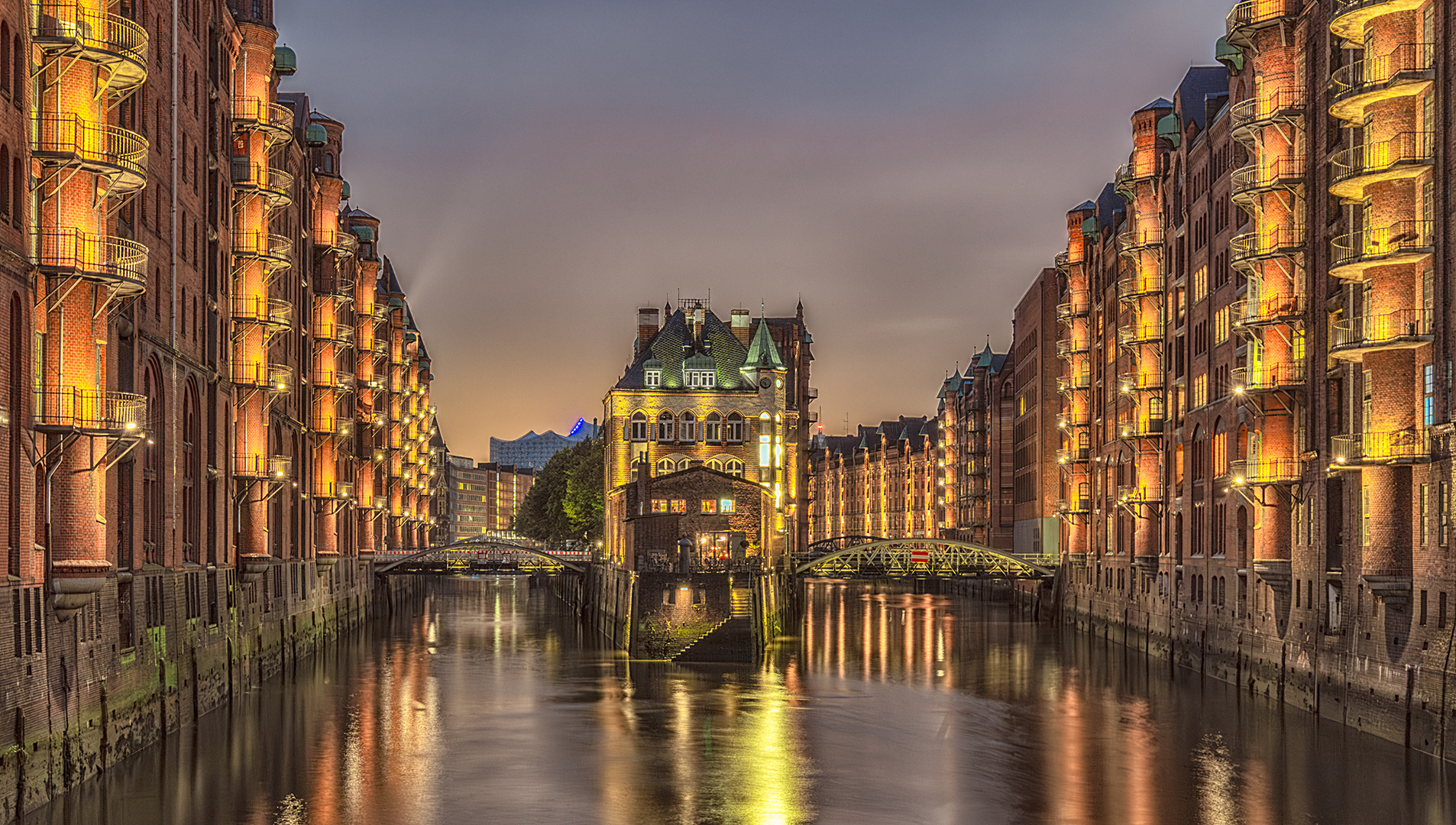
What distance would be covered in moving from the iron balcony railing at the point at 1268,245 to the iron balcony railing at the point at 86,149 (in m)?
37.7

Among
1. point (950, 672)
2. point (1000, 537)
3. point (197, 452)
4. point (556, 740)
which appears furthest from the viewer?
point (1000, 537)

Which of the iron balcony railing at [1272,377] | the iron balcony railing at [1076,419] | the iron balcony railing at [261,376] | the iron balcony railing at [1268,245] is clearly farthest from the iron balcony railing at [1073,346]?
the iron balcony railing at [261,376]

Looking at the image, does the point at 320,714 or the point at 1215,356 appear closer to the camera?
the point at 320,714

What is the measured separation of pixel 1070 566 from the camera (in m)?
109

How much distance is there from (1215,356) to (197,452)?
4231 centimetres

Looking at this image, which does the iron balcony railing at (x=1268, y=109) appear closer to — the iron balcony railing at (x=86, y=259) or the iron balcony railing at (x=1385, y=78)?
the iron balcony railing at (x=1385, y=78)

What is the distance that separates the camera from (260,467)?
67.2 metres

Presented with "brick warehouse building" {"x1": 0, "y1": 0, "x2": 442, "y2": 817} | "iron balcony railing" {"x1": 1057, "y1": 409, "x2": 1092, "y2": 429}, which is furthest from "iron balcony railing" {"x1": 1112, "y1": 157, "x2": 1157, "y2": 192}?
"brick warehouse building" {"x1": 0, "y1": 0, "x2": 442, "y2": 817}

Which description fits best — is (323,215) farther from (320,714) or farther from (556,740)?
(556,740)

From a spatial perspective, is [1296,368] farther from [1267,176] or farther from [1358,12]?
[1358,12]

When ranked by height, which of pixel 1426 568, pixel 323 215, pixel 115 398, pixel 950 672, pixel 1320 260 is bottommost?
pixel 950 672

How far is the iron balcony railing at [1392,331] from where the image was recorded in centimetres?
4578

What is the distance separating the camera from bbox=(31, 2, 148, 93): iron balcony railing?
3841 centimetres

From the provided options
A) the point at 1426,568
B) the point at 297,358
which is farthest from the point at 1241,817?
the point at 297,358
